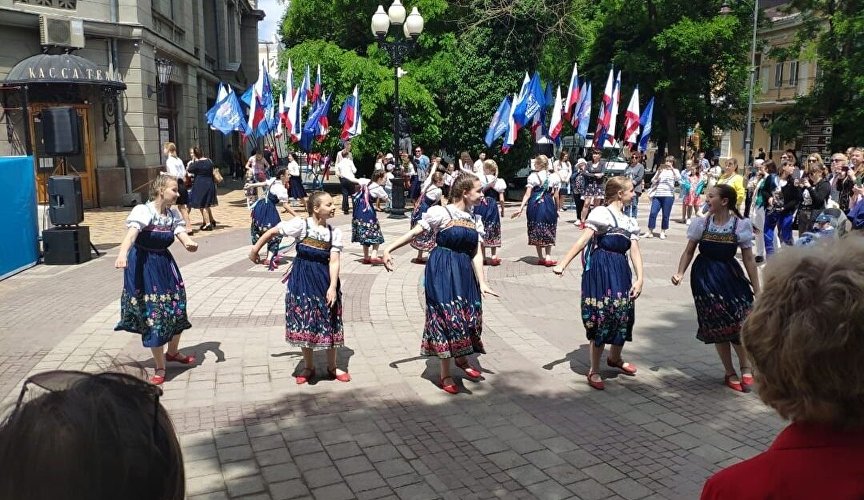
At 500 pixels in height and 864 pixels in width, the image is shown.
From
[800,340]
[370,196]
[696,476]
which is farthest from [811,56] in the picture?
[800,340]

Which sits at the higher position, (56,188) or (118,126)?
(118,126)

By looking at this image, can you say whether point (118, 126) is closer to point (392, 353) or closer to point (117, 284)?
point (117, 284)

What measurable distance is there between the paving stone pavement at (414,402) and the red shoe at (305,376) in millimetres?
60

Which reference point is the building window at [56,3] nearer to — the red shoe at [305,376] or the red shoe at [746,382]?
→ the red shoe at [305,376]

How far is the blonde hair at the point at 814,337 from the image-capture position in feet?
5.03

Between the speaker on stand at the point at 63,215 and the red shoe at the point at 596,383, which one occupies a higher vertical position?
the speaker on stand at the point at 63,215

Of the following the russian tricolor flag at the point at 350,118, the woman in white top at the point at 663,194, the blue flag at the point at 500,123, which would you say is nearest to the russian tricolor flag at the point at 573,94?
the blue flag at the point at 500,123

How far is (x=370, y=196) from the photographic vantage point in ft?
39.2

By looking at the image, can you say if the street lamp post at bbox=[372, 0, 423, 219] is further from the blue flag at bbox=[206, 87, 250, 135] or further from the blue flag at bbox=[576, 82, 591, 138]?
the blue flag at bbox=[576, 82, 591, 138]

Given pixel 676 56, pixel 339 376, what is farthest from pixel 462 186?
pixel 676 56

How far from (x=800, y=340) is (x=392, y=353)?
18.0 feet

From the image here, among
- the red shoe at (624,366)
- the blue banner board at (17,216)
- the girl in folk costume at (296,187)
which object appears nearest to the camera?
the red shoe at (624,366)

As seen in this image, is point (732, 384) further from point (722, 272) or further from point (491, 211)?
point (491, 211)

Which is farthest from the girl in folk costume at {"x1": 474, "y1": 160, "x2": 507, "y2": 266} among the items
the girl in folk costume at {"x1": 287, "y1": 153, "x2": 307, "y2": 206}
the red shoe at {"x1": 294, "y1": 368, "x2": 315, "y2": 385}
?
the girl in folk costume at {"x1": 287, "y1": 153, "x2": 307, "y2": 206}
